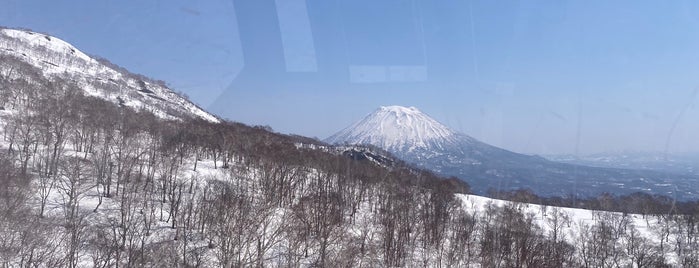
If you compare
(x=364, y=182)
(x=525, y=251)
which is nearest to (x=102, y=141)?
(x=364, y=182)

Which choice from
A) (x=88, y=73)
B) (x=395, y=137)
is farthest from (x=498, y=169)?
(x=88, y=73)

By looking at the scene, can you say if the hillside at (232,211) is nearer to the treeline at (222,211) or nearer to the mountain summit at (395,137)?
the treeline at (222,211)

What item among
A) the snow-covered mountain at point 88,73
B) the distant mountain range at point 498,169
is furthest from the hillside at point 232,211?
the distant mountain range at point 498,169

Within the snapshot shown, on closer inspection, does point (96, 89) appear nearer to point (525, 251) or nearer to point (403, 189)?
point (403, 189)

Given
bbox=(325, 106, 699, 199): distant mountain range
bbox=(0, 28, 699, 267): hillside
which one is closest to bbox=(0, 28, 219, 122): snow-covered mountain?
bbox=(0, 28, 699, 267): hillside

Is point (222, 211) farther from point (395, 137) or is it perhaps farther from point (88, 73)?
point (395, 137)

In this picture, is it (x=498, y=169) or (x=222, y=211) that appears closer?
(x=222, y=211)

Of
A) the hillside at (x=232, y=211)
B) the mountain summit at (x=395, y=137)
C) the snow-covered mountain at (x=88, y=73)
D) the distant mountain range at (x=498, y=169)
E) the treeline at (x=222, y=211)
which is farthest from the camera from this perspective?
the mountain summit at (x=395, y=137)
